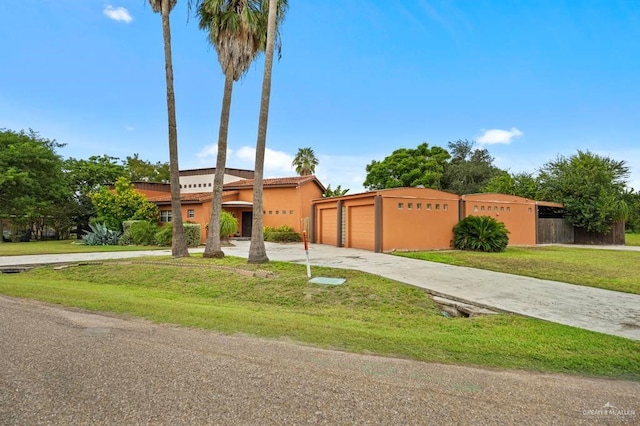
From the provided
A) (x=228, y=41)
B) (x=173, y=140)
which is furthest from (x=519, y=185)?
(x=173, y=140)

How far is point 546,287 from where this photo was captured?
8266 mm

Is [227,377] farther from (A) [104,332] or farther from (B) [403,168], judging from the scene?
(B) [403,168]

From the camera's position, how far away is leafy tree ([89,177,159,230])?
22.4m

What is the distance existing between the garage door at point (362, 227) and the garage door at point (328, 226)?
4.96ft

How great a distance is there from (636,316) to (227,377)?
22.8 feet

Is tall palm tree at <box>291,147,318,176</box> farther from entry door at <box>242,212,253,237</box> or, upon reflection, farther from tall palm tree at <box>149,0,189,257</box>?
tall palm tree at <box>149,0,189,257</box>

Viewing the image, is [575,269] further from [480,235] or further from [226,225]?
[226,225]

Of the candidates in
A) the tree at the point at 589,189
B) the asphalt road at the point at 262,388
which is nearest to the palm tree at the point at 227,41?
the asphalt road at the point at 262,388

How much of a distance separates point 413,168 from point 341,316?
35211 millimetres

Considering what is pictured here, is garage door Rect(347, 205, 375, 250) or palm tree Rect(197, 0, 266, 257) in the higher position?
palm tree Rect(197, 0, 266, 257)

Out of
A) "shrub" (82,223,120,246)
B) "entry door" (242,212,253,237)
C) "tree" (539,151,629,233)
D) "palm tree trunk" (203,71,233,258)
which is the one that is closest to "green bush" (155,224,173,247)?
"shrub" (82,223,120,246)

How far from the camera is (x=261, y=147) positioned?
11.3 meters

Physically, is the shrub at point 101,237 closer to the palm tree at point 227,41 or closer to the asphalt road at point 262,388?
the palm tree at point 227,41

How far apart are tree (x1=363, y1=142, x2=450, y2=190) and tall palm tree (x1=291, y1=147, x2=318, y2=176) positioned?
28.4 ft
